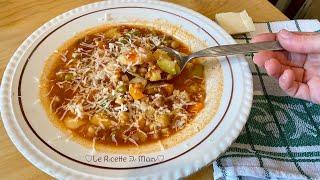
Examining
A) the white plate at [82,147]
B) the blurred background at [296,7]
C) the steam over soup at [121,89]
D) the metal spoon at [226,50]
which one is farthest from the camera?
the blurred background at [296,7]

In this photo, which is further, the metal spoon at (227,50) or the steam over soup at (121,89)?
the metal spoon at (227,50)

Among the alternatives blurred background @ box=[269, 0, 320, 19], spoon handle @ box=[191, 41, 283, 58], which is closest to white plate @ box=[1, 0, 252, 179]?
spoon handle @ box=[191, 41, 283, 58]

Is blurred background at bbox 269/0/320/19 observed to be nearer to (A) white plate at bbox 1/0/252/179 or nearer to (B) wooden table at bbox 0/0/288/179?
(B) wooden table at bbox 0/0/288/179

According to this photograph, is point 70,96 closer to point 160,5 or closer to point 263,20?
point 160,5

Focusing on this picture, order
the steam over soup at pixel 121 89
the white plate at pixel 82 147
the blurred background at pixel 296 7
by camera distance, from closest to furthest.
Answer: the white plate at pixel 82 147
the steam over soup at pixel 121 89
the blurred background at pixel 296 7

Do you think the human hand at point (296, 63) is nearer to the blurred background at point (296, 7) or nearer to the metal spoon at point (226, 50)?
the metal spoon at point (226, 50)

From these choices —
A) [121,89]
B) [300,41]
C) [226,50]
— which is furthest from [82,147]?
[300,41]

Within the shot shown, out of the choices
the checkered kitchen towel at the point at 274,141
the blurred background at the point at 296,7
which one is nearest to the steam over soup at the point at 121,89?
the checkered kitchen towel at the point at 274,141

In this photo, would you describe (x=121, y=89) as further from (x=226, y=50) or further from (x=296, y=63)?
(x=296, y=63)

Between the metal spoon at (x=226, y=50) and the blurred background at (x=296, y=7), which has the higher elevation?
the blurred background at (x=296, y=7)
